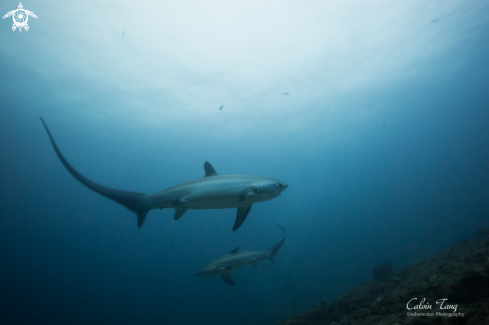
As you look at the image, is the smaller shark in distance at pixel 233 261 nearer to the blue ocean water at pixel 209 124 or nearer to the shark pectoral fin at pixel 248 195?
the shark pectoral fin at pixel 248 195

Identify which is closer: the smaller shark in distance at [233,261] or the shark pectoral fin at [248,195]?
the shark pectoral fin at [248,195]

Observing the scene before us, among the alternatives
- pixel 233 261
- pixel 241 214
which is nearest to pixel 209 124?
pixel 233 261

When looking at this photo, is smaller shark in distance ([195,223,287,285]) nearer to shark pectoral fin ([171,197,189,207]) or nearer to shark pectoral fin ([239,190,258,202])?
shark pectoral fin ([239,190,258,202])

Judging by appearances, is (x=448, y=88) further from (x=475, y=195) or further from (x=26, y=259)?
(x=26, y=259)

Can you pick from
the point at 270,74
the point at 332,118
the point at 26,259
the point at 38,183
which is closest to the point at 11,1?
the point at 270,74

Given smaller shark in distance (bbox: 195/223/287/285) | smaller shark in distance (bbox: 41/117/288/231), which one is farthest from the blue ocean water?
smaller shark in distance (bbox: 41/117/288/231)

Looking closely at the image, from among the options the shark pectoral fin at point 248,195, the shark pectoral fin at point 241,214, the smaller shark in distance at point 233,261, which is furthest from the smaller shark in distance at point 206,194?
the smaller shark in distance at point 233,261

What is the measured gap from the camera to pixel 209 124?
3434 centimetres

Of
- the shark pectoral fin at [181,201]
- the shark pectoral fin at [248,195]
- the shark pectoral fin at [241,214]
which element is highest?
the shark pectoral fin at [181,201]

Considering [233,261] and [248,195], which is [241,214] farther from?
[233,261]

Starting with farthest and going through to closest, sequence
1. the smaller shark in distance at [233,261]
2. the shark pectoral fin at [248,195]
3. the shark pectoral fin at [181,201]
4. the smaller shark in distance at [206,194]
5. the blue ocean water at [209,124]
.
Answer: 1. the blue ocean water at [209,124]
2. the smaller shark in distance at [233,261]
3. the shark pectoral fin at [248,195]
4. the shark pectoral fin at [181,201]
5. the smaller shark in distance at [206,194]

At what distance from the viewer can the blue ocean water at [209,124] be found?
17.7 m

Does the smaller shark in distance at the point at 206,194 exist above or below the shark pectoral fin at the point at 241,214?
above

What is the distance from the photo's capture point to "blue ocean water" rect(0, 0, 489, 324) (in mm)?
17656
